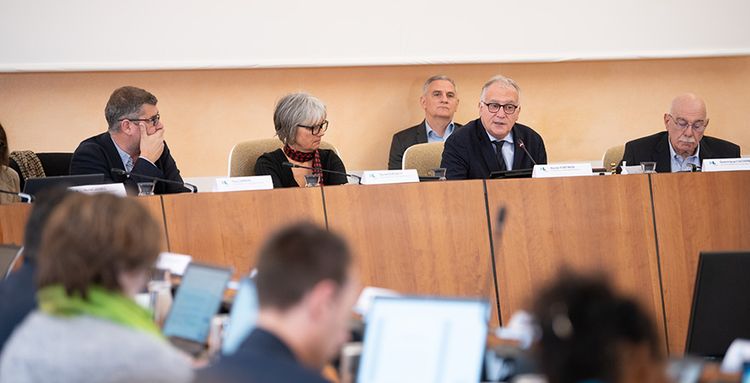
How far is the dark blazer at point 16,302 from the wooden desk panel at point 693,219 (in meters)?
2.48

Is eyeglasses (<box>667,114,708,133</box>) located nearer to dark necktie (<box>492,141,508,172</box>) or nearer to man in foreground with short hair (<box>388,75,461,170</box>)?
dark necktie (<box>492,141,508,172</box>)

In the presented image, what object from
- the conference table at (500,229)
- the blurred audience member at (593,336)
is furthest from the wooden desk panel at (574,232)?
the blurred audience member at (593,336)

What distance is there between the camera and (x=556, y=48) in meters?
6.46

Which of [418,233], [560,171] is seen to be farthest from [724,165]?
[418,233]

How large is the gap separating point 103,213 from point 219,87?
171 inches

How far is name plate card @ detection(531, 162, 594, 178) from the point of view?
414cm

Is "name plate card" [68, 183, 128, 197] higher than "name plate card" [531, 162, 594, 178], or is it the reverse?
"name plate card" [68, 183, 128, 197]

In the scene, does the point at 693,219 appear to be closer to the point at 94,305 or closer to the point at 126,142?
the point at 126,142

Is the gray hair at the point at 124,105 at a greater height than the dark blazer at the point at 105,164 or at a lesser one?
greater

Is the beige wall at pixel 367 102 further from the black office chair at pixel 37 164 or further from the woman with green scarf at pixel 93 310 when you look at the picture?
the woman with green scarf at pixel 93 310

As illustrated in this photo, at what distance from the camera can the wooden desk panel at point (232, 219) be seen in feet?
13.1

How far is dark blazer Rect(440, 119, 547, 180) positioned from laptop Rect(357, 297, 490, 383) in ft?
8.65

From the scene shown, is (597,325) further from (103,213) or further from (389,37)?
(389,37)

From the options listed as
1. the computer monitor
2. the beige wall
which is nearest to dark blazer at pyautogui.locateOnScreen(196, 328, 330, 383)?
the computer monitor
